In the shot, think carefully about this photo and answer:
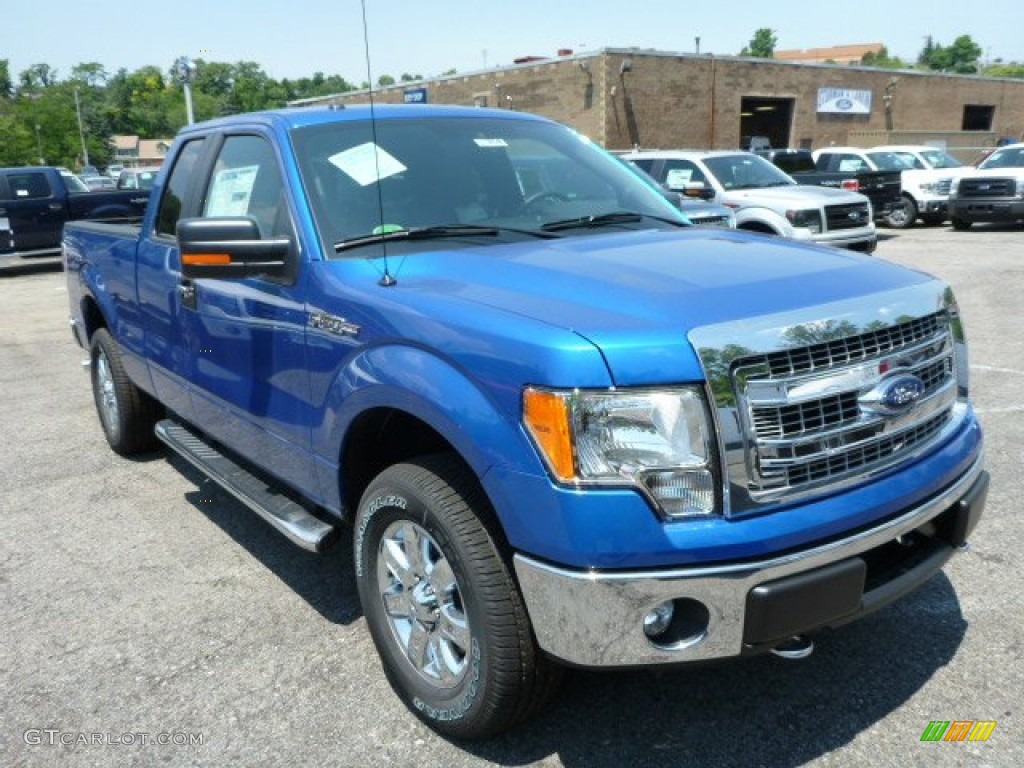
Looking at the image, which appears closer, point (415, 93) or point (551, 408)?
point (551, 408)

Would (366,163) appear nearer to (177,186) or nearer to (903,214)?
(177,186)

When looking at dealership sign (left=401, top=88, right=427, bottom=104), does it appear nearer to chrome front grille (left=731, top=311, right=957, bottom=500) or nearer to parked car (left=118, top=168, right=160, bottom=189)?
parked car (left=118, top=168, right=160, bottom=189)

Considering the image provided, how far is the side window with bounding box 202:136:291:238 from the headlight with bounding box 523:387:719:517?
1.60m

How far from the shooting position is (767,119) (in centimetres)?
4069

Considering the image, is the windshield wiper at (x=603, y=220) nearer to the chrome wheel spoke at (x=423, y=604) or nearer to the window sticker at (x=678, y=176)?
the chrome wheel spoke at (x=423, y=604)

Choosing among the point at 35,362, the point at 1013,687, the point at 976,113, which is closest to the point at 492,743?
the point at 1013,687

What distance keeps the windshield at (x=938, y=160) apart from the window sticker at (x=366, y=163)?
19440 mm

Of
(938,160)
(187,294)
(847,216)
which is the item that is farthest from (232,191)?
(938,160)

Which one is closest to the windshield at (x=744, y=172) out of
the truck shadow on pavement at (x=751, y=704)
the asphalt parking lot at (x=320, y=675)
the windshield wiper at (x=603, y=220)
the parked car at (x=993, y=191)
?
the parked car at (x=993, y=191)

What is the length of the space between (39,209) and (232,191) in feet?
49.3

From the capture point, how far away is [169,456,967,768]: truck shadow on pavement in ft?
8.70

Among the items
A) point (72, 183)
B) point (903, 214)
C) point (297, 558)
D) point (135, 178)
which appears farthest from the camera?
point (135, 178)

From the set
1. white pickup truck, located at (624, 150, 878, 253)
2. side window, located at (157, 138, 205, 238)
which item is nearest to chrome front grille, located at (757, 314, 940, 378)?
side window, located at (157, 138, 205, 238)

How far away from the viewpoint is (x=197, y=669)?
10.6 ft
